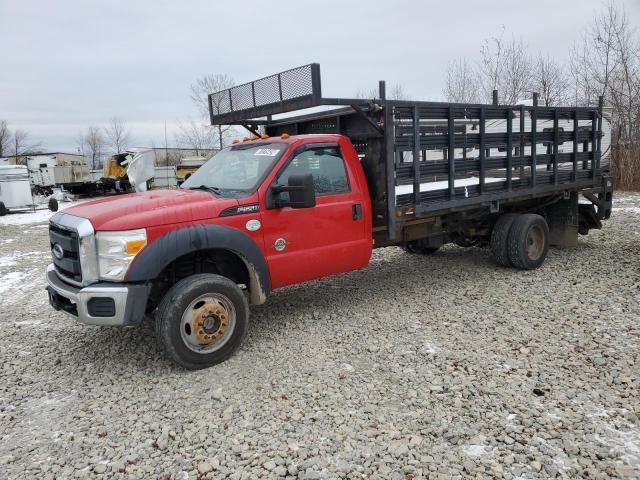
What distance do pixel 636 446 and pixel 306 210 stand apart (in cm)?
329

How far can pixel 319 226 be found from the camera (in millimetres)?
5230

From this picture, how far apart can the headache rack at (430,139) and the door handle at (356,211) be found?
0.31 metres

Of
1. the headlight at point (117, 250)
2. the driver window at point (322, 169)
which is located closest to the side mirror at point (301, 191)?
the driver window at point (322, 169)

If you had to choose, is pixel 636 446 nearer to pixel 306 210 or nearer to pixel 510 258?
pixel 306 210

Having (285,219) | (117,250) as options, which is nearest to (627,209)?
(285,219)

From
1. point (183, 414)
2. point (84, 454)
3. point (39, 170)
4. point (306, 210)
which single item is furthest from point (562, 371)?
point (39, 170)

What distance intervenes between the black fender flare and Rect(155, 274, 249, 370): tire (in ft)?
0.89

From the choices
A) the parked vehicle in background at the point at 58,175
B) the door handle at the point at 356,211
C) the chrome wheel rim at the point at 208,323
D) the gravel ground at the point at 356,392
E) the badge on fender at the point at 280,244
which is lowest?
the gravel ground at the point at 356,392

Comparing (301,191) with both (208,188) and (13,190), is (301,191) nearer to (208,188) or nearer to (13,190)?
(208,188)

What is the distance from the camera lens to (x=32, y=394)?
13.8ft

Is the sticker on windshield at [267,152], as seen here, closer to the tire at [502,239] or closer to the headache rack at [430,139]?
the headache rack at [430,139]

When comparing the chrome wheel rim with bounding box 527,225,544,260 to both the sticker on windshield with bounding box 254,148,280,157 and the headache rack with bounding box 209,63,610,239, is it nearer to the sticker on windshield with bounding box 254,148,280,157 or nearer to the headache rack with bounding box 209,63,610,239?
the headache rack with bounding box 209,63,610,239

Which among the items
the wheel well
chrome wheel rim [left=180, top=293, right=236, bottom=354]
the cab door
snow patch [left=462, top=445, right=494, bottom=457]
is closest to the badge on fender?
the cab door

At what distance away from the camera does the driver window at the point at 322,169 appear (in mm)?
5176
